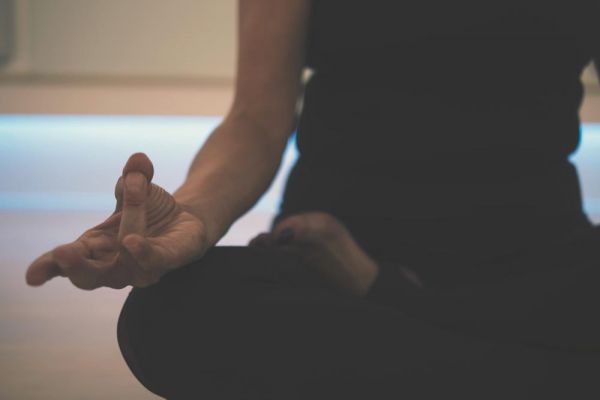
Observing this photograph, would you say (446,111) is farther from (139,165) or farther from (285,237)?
(139,165)

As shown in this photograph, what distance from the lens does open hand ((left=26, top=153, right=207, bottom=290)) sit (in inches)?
16.6

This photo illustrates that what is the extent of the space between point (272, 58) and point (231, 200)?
0.22 metres

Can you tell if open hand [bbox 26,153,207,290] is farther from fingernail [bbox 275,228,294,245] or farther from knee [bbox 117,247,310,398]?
fingernail [bbox 275,228,294,245]

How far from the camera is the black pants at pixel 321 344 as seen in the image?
510mm

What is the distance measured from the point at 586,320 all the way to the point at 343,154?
0.30 m

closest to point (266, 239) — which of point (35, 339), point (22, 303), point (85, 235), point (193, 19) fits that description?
point (85, 235)

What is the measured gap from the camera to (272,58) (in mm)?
802

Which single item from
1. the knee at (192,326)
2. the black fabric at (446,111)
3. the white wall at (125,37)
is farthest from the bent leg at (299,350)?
the white wall at (125,37)

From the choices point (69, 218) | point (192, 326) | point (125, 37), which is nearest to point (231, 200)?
point (192, 326)

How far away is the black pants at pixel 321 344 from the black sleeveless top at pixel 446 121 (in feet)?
0.61

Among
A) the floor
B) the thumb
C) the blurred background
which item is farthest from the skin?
the blurred background

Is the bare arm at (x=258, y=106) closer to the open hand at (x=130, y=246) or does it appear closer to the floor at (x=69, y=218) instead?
the open hand at (x=130, y=246)

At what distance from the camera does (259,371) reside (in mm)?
509

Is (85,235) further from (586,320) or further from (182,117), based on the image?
(182,117)
